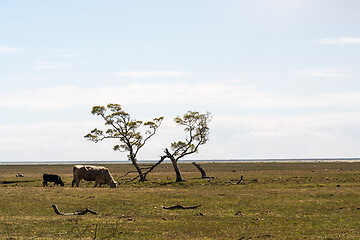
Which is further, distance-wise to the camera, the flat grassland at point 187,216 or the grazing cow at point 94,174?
the grazing cow at point 94,174

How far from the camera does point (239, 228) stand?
85.5 ft

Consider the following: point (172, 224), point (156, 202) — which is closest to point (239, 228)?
point (172, 224)

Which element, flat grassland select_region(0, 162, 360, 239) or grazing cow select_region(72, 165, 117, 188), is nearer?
flat grassland select_region(0, 162, 360, 239)

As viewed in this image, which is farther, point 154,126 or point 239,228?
point 154,126

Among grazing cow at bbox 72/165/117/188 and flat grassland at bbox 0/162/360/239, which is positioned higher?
grazing cow at bbox 72/165/117/188

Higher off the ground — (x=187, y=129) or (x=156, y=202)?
(x=187, y=129)

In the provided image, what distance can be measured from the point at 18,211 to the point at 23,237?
10461mm

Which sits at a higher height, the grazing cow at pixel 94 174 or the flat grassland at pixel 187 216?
the grazing cow at pixel 94 174

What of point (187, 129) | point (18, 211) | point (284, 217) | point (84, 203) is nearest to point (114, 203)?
point (84, 203)

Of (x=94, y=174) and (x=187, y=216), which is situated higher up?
(x=94, y=174)

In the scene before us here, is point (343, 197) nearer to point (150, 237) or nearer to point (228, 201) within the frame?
point (228, 201)

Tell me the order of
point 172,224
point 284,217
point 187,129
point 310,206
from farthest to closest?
point 187,129, point 310,206, point 284,217, point 172,224

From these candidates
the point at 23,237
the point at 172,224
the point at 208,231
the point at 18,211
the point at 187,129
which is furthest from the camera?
the point at 187,129

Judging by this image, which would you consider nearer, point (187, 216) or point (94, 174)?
point (187, 216)
